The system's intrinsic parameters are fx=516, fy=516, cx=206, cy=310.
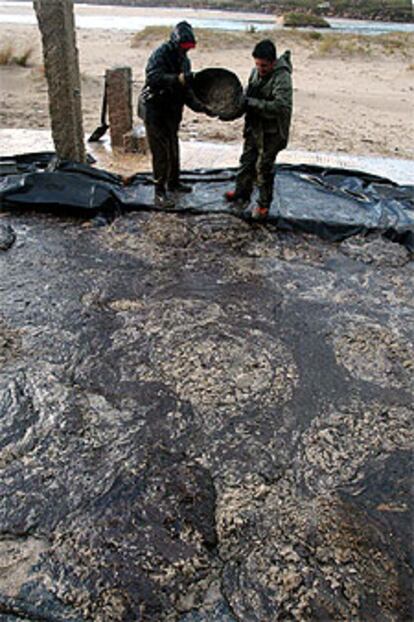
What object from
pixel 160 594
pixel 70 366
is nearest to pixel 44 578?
pixel 160 594

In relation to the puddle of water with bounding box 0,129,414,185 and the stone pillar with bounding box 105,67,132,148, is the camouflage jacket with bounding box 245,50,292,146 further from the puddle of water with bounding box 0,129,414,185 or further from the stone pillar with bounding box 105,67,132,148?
Answer: the stone pillar with bounding box 105,67,132,148

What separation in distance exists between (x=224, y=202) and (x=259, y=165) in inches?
21.4

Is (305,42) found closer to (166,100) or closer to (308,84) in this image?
(308,84)

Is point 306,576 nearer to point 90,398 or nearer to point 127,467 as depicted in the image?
point 127,467

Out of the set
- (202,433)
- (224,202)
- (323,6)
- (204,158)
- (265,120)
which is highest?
(323,6)

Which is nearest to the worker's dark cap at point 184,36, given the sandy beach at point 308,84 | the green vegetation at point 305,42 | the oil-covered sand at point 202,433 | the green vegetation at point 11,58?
the oil-covered sand at point 202,433

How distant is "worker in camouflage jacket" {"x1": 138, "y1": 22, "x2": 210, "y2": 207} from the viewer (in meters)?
3.80

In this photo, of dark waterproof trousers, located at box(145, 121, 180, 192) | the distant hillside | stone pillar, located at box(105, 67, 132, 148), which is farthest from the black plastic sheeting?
the distant hillside

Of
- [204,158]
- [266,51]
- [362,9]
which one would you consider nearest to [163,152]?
[266,51]

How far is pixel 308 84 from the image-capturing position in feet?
42.1

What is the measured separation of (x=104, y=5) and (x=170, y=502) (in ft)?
170

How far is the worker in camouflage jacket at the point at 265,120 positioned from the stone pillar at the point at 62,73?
1.65 meters

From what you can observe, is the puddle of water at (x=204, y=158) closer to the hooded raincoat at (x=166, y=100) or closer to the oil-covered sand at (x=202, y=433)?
the hooded raincoat at (x=166, y=100)

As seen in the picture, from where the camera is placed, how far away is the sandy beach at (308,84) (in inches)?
292
